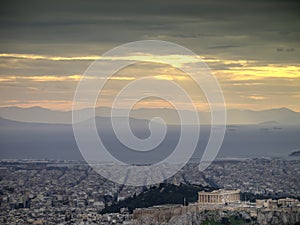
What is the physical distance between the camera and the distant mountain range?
938 centimetres

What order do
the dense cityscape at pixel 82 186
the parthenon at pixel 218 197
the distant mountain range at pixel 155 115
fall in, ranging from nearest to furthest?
the distant mountain range at pixel 155 115, the dense cityscape at pixel 82 186, the parthenon at pixel 218 197

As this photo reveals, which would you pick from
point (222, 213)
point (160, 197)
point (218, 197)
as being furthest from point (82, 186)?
point (222, 213)

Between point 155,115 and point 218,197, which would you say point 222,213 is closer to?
point 218,197

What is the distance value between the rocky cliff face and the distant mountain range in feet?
3.07

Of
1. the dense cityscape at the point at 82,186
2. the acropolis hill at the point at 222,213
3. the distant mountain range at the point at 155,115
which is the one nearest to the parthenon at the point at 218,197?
the acropolis hill at the point at 222,213

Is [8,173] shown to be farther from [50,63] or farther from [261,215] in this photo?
[261,215]

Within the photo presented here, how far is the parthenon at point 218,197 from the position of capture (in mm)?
10062

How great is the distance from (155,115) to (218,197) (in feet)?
4.38

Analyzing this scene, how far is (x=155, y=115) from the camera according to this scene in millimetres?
9602

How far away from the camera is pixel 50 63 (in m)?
9.21

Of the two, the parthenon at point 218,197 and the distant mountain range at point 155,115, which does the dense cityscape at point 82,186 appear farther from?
the distant mountain range at point 155,115

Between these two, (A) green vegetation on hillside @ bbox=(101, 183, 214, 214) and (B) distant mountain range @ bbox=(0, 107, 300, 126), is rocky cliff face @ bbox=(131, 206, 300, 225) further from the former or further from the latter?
(B) distant mountain range @ bbox=(0, 107, 300, 126)

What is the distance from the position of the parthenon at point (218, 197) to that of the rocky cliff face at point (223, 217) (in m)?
0.49

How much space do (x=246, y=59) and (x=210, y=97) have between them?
514 millimetres
